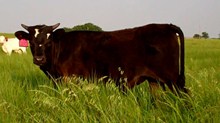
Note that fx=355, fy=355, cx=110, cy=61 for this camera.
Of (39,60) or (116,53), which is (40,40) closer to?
(39,60)

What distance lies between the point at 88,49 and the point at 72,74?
49 centimetres

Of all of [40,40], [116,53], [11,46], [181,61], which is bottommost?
[11,46]

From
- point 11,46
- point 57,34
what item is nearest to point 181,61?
point 57,34

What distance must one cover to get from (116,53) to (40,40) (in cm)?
125

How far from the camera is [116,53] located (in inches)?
226

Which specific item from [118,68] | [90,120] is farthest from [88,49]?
[90,120]

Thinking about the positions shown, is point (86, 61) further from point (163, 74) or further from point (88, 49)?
point (163, 74)

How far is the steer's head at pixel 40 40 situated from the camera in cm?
557

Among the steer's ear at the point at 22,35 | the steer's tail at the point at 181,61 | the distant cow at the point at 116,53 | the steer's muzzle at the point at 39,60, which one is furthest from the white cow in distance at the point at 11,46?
the steer's tail at the point at 181,61

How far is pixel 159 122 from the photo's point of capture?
3061 mm

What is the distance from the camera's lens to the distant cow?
18.1 feet

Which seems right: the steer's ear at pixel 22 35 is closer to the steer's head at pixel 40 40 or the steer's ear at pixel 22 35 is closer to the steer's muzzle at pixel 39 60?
the steer's head at pixel 40 40

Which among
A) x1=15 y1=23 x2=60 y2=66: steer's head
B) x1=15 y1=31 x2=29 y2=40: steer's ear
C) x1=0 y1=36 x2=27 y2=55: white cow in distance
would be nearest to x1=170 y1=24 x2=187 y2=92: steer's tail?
x1=15 y1=23 x2=60 y2=66: steer's head

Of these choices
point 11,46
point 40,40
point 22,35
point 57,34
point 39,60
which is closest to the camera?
point 39,60
